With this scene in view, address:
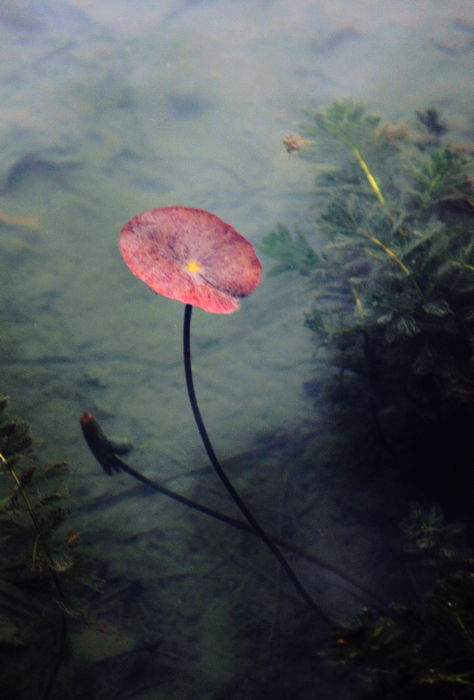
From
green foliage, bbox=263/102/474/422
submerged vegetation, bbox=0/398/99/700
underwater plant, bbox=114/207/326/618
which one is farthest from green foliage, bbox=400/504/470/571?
submerged vegetation, bbox=0/398/99/700

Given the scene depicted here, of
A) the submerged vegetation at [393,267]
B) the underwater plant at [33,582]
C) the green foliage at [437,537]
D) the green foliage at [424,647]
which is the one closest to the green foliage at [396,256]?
the submerged vegetation at [393,267]

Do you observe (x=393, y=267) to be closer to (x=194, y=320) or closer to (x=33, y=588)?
(x=194, y=320)

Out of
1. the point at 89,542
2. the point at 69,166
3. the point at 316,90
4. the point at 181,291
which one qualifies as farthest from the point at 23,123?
the point at 89,542

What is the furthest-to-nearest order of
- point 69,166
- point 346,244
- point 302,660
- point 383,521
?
point 69,166 < point 383,521 < point 346,244 < point 302,660

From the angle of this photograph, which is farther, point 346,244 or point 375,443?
point 375,443

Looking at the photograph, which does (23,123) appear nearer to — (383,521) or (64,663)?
(64,663)

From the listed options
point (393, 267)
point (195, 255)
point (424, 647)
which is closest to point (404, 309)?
point (393, 267)
